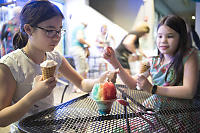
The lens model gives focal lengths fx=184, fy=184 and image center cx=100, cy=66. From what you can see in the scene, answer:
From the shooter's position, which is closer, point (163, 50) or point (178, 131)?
point (178, 131)

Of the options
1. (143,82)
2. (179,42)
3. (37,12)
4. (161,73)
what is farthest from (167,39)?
(37,12)

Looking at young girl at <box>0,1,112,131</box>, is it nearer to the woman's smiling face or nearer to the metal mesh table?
the metal mesh table

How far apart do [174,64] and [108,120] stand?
0.76 m

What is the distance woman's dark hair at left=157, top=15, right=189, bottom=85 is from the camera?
4.17ft

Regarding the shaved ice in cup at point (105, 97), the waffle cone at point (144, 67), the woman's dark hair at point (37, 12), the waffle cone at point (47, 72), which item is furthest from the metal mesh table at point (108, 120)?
the woman's dark hair at point (37, 12)

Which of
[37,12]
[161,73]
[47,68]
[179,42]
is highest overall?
[37,12]

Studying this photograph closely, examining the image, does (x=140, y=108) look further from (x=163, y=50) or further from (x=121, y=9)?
(x=121, y=9)

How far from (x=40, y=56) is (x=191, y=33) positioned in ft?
3.69

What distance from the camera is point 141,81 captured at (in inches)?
44.8

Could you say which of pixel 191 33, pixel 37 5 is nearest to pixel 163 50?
pixel 191 33

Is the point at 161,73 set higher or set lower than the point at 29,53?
lower

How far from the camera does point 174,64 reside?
1.29 m

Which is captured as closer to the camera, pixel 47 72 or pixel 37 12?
pixel 47 72

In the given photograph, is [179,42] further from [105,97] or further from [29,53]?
[29,53]
